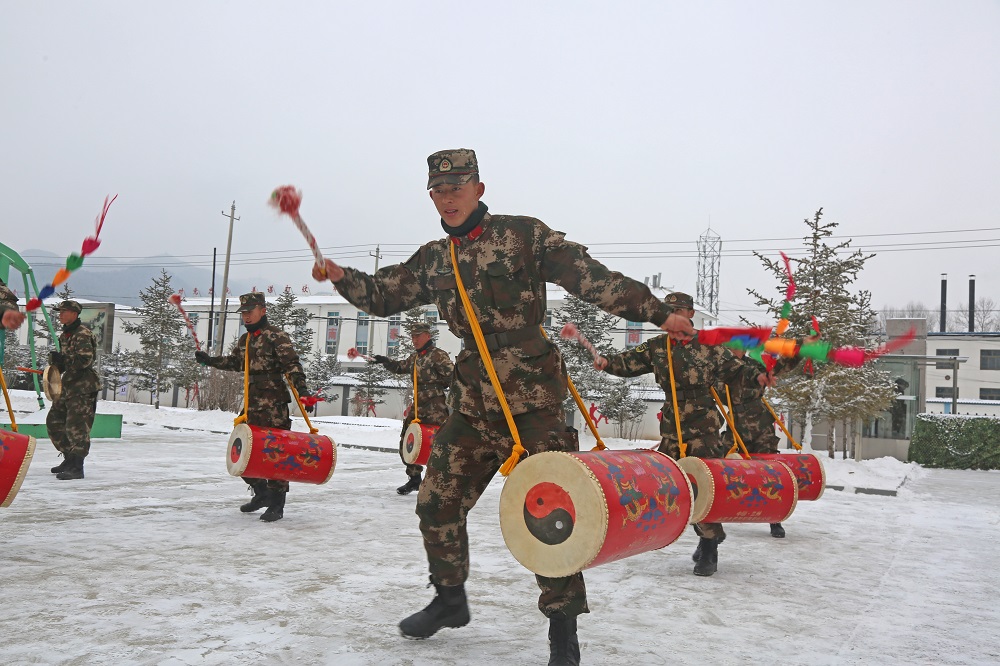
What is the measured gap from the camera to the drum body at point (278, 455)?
619 centimetres

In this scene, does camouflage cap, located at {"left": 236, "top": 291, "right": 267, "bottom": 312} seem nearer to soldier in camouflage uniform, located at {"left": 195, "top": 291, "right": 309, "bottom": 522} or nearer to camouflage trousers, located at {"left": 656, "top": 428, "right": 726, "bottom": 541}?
soldier in camouflage uniform, located at {"left": 195, "top": 291, "right": 309, "bottom": 522}

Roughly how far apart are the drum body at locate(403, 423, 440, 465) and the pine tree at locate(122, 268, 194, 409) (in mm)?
24789

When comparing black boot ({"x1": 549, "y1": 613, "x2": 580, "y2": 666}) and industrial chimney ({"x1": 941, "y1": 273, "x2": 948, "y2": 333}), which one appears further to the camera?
industrial chimney ({"x1": 941, "y1": 273, "x2": 948, "y2": 333})

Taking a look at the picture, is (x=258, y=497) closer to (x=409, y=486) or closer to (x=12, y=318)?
(x=409, y=486)

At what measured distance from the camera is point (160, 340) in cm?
3197

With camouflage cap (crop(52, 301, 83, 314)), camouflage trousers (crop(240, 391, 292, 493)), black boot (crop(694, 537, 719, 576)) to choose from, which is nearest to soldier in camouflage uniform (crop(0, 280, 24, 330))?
camouflage trousers (crop(240, 391, 292, 493))

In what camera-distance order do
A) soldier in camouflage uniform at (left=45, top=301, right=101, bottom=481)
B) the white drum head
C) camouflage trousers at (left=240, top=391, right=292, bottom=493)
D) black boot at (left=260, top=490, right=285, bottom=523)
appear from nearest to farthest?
the white drum head
black boot at (left=260, top=490, right=285, bottom=523)
camouflage trousers at (left=240, top=391, right=292, bottom=493)
soldier in camouflage uniform at (left=45, top=301, right=101, bottom=481)

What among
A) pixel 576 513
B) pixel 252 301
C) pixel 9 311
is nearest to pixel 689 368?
pixel 576 513

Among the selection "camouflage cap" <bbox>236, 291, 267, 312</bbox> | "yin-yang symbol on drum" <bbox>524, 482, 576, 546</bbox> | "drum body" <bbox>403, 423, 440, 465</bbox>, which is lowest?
"drum body" <bbox>403, 423, 440, 465</bbox>

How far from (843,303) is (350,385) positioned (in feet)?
82.5

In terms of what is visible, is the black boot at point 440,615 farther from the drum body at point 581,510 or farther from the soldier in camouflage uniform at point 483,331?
the drum body at point 581,510

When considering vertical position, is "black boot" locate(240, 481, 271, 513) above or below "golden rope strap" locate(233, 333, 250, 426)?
below

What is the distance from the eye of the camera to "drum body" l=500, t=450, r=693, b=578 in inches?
110

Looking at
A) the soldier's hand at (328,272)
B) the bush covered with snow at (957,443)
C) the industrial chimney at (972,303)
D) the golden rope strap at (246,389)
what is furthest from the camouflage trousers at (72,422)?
the industrial chimney at (972,303)
